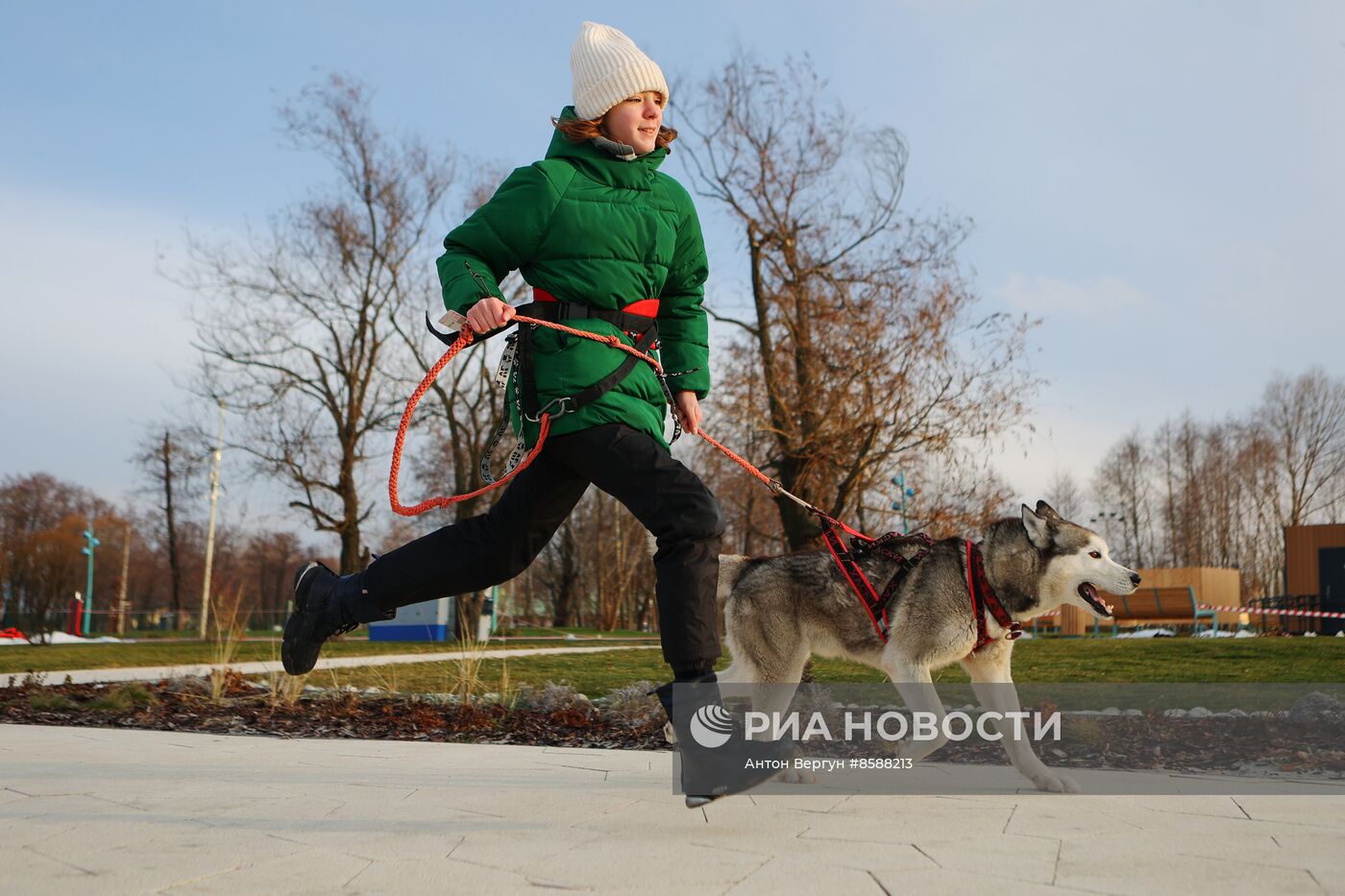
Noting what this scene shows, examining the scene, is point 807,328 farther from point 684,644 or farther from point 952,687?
point 684,644

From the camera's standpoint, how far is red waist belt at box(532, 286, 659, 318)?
3.45m

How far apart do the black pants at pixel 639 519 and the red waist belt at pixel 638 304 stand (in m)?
0.46

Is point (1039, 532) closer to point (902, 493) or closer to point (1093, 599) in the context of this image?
point (1093, 599)

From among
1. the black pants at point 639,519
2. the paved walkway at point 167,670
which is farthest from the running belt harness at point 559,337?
the paved walkway at point 167,670

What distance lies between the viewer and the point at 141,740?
562cm

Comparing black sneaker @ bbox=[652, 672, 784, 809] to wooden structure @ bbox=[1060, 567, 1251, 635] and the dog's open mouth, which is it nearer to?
the dog's open mouth

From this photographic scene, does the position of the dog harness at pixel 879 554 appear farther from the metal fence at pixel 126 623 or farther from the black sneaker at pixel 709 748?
the metal fence at pixel 126 623

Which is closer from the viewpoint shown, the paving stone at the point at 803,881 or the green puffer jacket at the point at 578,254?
the paving stone at the point at 803,881

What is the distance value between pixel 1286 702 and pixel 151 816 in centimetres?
622

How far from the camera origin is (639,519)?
10.6 feet

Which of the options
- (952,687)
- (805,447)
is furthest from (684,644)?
(805,447)

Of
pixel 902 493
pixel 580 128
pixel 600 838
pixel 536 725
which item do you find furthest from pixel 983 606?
pixel 902 493

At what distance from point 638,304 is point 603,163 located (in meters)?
0.50

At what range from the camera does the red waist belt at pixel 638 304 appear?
3451mm
